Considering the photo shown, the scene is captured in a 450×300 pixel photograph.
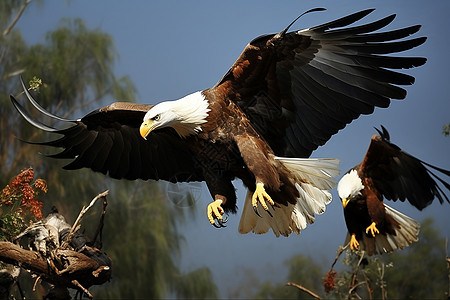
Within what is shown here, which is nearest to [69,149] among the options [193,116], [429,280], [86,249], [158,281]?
[86,249]

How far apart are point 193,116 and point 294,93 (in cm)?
52

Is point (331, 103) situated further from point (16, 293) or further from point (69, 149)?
point (16, 293)

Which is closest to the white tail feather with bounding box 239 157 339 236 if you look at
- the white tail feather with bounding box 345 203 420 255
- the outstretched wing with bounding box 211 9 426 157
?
the outstretched wing with bounding box 211 9 426 157

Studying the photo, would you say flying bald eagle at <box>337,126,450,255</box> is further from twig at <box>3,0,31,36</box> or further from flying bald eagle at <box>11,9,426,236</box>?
twig at <box>3,0,31,36</box>

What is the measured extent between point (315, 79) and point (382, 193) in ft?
4.96

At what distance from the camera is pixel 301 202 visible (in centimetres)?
280

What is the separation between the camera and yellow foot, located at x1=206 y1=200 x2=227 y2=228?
2.54 m

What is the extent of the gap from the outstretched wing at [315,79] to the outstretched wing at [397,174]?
99cm

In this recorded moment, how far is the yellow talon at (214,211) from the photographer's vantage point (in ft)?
8.32

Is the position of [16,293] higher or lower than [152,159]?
lower

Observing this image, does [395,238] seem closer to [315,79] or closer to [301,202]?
[301,202]

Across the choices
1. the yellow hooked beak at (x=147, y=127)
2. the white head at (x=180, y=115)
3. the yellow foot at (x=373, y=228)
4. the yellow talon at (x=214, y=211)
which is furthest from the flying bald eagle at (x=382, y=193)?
the yellow hooked beak at (x=147, y=127)

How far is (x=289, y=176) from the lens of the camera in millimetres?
2691

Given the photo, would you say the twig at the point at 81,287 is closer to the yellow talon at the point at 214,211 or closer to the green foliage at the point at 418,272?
the yellow talon at the point at 214,211
